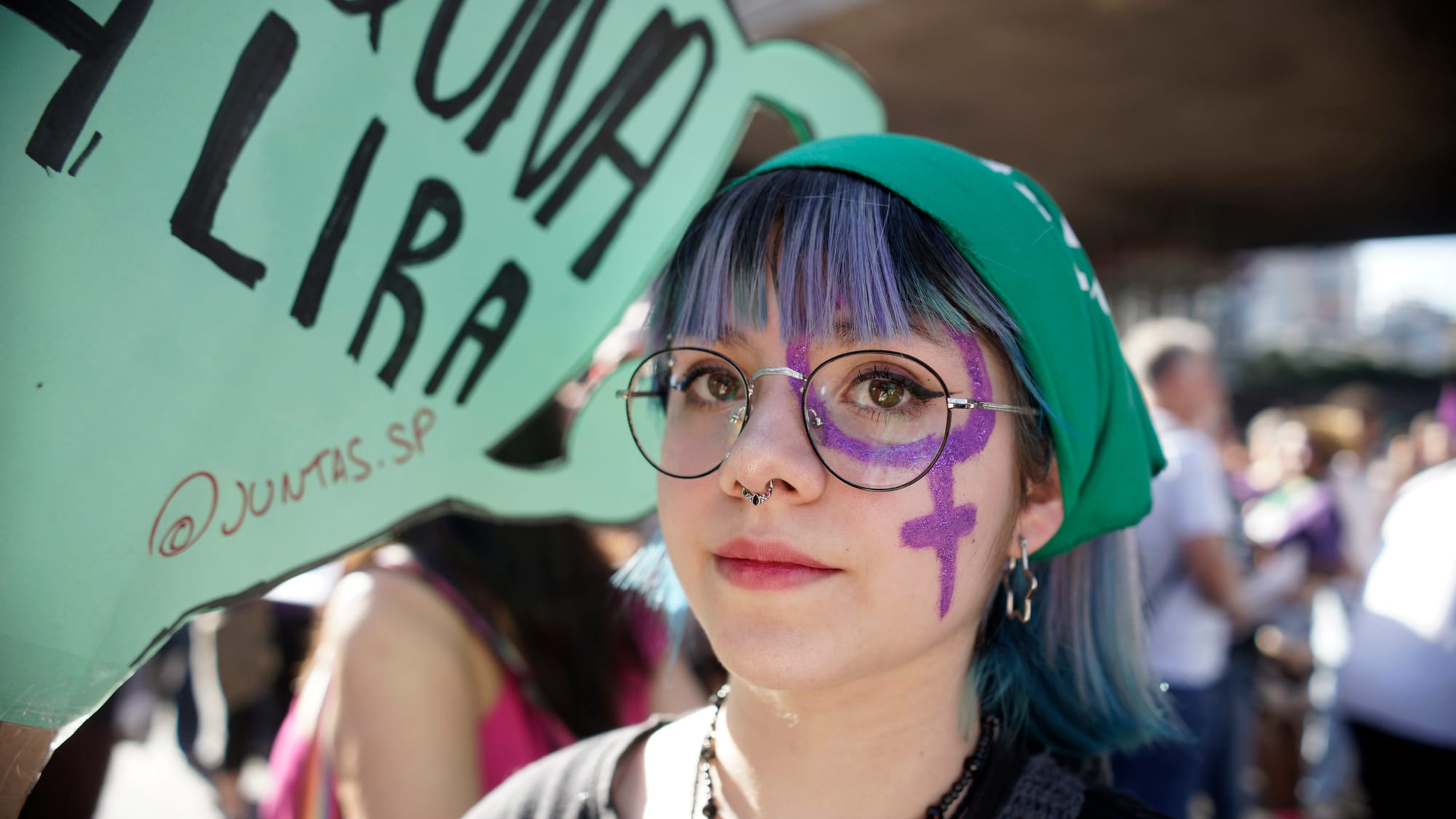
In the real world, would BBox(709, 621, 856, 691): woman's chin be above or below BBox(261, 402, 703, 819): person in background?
above

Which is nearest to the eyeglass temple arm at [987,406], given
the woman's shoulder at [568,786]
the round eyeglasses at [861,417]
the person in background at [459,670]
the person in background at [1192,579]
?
the round eyeglasses at [861,417]

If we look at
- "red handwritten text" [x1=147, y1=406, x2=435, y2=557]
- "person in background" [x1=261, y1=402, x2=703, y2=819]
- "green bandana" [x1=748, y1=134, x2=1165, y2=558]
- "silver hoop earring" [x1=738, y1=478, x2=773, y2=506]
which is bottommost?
"person in background" [x1=261, y1=402, x2=703, y2=819]

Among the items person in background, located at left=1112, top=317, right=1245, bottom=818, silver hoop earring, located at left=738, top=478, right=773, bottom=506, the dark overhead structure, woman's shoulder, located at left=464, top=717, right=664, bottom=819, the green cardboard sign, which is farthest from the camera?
the dark overhead structure

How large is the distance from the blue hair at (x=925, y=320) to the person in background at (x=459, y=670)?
404 mm

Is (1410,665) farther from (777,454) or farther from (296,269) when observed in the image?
(296,269)

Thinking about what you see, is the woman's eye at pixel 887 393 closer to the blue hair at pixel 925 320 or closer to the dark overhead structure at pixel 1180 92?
the blue hair at pixel 925 320

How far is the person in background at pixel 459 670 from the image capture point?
1.46 metres

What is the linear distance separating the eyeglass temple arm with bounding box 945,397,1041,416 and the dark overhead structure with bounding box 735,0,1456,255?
11.4 feet

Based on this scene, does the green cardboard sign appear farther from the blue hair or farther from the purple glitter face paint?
the purple glitter face paint

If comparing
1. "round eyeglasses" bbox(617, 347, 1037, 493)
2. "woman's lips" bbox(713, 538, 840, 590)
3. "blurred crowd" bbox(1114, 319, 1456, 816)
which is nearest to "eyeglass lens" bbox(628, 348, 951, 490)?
"round eyeglasses" bbox(617, 347, 1037, 493)

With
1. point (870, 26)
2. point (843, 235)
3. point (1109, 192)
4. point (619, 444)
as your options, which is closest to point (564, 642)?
point (619, 444)

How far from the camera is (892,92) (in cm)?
785

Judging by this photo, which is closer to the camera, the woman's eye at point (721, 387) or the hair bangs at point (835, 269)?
the hair bangs at point (835, 269)

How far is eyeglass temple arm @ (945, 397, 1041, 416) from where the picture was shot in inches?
40.1
